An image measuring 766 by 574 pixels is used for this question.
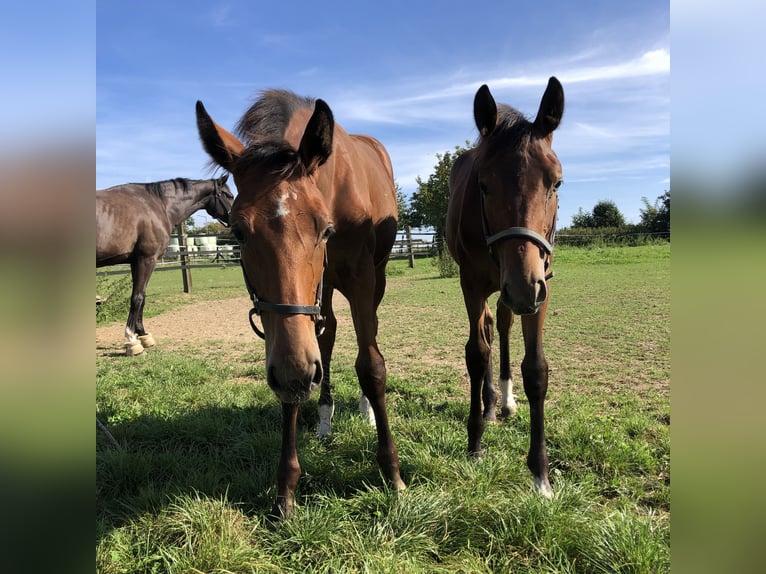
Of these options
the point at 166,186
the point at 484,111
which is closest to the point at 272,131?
the point at 484,111

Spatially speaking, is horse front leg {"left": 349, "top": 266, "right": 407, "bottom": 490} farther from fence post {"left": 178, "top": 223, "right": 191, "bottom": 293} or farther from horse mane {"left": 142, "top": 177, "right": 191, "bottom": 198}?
fence post {"left": 178, "top": 223, "right": 191, "bottom": 293}

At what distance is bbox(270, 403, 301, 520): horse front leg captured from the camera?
2301 millimetres

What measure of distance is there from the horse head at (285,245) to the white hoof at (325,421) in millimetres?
1615

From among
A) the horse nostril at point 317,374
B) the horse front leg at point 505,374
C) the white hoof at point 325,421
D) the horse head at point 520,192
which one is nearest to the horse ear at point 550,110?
the horse head at point 520,192

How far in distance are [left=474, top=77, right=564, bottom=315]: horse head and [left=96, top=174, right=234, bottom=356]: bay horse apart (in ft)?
16.0

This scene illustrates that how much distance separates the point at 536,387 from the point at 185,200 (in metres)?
7.67

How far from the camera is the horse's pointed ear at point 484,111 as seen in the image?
2523 millimetres

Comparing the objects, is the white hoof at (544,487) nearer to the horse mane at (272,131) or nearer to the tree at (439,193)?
the horse mane at (272,131)

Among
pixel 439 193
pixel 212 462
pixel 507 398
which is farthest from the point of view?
pixel 439 193

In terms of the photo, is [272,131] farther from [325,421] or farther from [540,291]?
[325,421]

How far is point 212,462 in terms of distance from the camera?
9.37 feet

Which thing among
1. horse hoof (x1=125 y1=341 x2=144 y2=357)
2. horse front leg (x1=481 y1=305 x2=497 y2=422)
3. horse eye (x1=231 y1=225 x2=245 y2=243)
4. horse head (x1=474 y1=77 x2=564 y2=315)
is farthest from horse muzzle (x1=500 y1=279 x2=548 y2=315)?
horse hoof (x1=125 y1=341 x2=144 y2=357)
